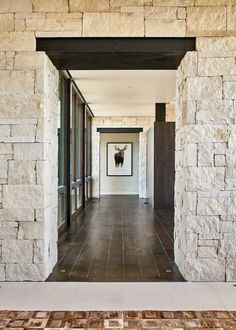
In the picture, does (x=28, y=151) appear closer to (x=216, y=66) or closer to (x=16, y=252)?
(x=16, y=252)

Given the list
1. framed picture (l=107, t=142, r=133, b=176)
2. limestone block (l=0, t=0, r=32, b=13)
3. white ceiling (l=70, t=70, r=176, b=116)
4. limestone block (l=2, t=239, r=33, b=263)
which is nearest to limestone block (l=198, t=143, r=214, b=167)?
limestone block (l=2, t=239, r=33, b=263)

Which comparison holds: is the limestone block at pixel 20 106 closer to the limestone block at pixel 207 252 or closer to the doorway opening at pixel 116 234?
the doorway opening at pixel 116 234

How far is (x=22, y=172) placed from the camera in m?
3.51

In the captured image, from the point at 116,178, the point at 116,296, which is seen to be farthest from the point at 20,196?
the point at 116,178

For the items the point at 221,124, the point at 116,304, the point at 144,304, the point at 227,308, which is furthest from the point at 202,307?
the point at 221,124

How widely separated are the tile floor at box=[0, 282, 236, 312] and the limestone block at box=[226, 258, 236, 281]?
0.29ft

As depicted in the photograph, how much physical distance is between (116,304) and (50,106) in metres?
2.10

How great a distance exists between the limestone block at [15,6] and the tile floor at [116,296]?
2656mm

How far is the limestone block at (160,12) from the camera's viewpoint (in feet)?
11.4

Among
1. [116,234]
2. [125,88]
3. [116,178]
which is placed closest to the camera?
[116,234]

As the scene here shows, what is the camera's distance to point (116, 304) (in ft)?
9.64

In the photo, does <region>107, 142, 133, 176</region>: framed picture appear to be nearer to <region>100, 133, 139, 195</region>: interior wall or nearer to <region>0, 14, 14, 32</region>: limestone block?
<region>100, 133, 139, 195</region>: interior wall

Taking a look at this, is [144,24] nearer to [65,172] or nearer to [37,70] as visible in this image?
[37,70]

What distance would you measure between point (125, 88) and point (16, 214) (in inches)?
193
